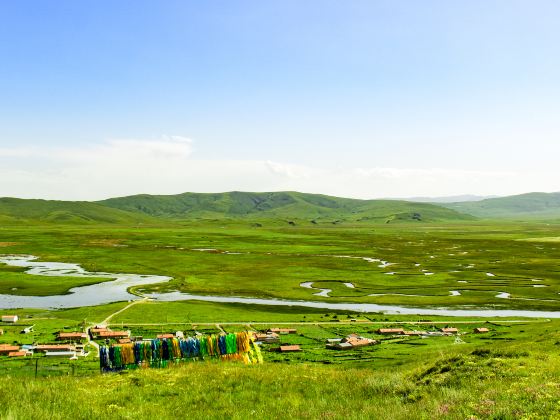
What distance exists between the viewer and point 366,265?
144m

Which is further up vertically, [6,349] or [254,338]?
[6,349]

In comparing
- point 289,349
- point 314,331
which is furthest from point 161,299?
point 289,349

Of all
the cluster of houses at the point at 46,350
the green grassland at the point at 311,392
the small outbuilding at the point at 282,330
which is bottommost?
the small outbuilding at the point at 282,330

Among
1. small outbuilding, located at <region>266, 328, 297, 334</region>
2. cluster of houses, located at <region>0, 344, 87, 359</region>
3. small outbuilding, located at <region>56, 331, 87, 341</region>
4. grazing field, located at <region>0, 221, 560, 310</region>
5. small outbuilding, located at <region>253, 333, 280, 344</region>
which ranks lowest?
grazing field, located at <region>0, 221, 560, 310</region>

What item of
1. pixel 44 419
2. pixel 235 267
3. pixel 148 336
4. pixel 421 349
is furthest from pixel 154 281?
pixel 44 419

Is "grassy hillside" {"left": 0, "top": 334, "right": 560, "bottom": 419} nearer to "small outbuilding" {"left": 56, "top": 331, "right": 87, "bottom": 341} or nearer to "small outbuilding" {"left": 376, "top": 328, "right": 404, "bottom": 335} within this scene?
"small outbuilding" {"left": 56, "top": 331, "right": 87, "bottom": 341}

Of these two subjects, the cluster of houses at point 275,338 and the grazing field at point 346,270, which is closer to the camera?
the cluster of houses at point 275,338

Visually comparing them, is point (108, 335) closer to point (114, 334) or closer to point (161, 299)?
point (114, 334)

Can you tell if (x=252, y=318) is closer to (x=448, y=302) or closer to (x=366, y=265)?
(x=448, y=302)

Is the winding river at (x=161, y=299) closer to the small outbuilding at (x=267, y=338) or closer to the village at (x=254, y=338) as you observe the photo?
the village at (x=254, y=338)

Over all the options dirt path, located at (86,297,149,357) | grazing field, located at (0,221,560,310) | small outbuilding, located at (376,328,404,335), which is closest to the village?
small outbuilding, located at (376,328,404,335)

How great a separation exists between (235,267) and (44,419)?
127m

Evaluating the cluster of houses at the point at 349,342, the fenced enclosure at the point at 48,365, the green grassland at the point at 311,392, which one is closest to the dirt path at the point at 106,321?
the fenced enclosure at the point at 48,365

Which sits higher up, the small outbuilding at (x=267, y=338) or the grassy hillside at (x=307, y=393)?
the grassy hillside at (x=307, y=393)
